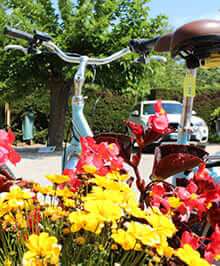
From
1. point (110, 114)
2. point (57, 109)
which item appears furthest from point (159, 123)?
point (110, 114)

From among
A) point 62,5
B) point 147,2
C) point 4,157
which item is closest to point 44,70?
point 62,5

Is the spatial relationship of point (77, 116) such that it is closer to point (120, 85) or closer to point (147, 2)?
point (120, 85)

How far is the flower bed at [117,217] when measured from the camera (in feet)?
1.44

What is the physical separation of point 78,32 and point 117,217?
5.99 meters

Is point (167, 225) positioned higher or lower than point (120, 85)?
lower

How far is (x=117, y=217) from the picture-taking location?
45 cm

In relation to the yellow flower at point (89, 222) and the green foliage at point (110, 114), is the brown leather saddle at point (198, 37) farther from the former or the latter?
the green foliage at point (110, 114)

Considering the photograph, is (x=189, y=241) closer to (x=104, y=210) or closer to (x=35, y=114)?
(x=104, y=210)

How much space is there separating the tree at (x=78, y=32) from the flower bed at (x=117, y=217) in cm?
505

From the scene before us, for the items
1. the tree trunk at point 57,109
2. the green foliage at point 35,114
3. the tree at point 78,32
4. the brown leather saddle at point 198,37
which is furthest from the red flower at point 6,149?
the green foliage at point 35,114

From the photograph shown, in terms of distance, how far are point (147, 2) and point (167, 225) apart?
262 inches

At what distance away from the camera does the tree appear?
581 cm

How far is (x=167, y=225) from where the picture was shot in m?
0.46

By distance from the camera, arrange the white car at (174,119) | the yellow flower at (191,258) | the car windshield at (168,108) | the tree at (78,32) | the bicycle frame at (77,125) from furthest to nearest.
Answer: the car windshield at (168,108) → the white car at (174,119) → the tree at (78,32) → the bicycle frame at (77,125) → the yellow flower at (191,258)
